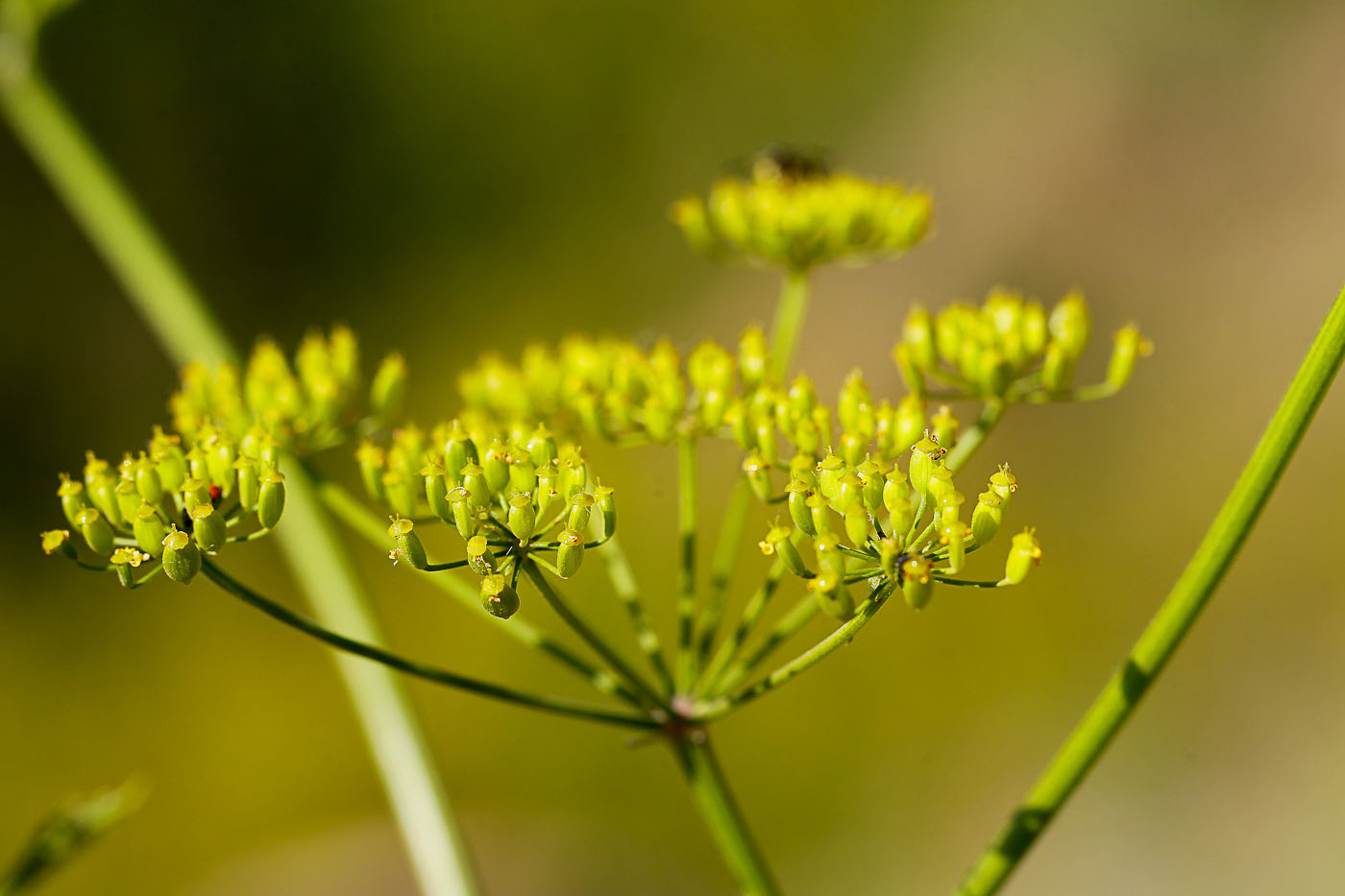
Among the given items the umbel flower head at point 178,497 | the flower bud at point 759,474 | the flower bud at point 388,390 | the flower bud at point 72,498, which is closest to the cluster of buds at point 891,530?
the flower bud at point 759,474

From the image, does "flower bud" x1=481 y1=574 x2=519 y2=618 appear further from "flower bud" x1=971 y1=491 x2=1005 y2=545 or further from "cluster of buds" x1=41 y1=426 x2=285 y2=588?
"flower bud" x1=971 y1=491 x2=1005 y2=545

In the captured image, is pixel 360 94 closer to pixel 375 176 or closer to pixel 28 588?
pixel 375 176

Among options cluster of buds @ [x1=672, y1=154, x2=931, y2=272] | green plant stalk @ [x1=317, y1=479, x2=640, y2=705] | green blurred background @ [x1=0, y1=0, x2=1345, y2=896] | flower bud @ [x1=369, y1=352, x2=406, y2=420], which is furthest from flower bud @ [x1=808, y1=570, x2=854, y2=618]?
green blurred background @ [x1=0, y1=0, x2=1345, y2=896]

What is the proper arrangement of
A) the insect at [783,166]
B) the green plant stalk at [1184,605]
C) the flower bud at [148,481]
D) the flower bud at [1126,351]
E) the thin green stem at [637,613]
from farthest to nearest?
1. the insect at [783,166]
2. the flower bud at [1126,351]
3. the thin green stem at [637,613]
4. the flower bud at [148,481]
5. the green plant stalk at [1184,605]

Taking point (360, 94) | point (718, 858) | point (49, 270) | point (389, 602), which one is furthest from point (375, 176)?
point (718, 858)

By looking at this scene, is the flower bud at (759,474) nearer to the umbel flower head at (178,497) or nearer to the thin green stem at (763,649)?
the thin green stem at (763,649)

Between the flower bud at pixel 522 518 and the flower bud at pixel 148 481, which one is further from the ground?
the flower bud at pixel 148 481

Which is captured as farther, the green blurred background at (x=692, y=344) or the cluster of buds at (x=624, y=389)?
the green blurred background at (x=692, y=344)
